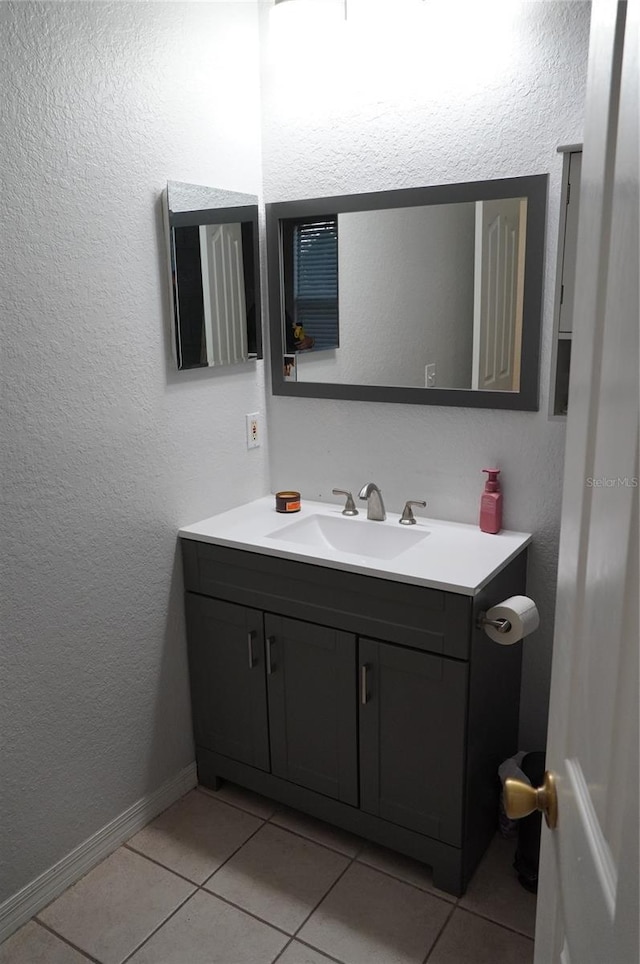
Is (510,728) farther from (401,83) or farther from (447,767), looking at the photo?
(401,83)

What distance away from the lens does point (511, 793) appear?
0.91 meters

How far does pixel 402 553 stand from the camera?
2076mm

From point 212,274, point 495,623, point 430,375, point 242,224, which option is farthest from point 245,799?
point 242,224

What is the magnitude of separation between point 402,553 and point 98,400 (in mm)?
915

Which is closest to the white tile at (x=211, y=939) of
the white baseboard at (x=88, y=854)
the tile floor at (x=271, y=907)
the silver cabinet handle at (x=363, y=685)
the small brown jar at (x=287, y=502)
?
the tile floor at (x=271, y=907)

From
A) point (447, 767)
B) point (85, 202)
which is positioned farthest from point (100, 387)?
point (447, 767)

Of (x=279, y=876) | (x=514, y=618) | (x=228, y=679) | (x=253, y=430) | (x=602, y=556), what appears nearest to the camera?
(x=602, y=556)

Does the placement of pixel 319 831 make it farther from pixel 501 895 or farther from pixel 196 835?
pixel 501 895

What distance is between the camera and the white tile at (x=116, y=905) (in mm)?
1852

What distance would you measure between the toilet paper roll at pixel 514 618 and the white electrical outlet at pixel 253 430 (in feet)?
3.38

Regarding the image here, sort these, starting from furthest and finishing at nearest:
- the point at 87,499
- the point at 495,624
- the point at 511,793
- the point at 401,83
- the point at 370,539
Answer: the point at 370,539 < the point at 401,83 < the point at 87,499 < the point at 495,624 < the point at 511,793

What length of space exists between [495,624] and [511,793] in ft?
3.09

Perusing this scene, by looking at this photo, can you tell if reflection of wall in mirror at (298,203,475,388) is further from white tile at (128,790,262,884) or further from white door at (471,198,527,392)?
white tile at (128,790,262,884)

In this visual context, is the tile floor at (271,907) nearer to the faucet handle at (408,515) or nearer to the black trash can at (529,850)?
the black trash can at (529,850)
